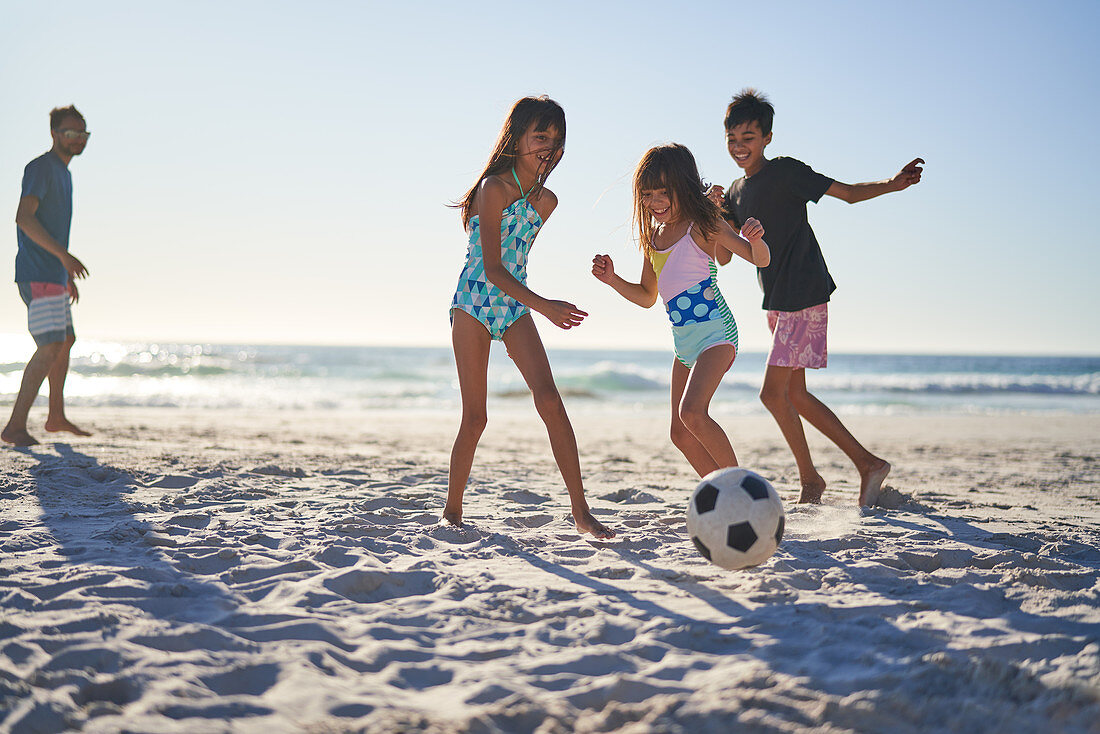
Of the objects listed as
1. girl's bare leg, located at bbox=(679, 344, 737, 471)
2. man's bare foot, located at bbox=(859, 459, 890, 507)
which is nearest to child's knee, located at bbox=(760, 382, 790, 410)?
man's bare foot, located at bbox=(859, 459, 890, 507)

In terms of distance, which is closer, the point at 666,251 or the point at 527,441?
the point at 666,251

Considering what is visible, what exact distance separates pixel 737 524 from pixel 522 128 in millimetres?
1945

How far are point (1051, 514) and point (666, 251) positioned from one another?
272cm

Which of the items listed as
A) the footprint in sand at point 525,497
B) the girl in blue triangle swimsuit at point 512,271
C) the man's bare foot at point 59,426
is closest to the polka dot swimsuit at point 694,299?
the girl in blue triangle swimsuit at point 512,271

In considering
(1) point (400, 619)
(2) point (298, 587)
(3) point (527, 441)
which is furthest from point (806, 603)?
(3) point (527, 441)

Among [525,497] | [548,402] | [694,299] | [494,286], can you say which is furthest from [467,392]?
[525,497]

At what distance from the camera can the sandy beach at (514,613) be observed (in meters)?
1.72

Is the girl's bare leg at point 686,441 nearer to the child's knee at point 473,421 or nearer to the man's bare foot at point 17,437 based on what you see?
the child's knee at point 473,421

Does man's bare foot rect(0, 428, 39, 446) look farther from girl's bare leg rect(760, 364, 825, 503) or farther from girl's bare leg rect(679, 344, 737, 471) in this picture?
girl's bare leg rect(760, 364, 825, 503)

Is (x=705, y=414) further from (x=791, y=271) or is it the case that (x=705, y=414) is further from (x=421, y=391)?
(x=421, y=391)

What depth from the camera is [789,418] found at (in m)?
4.27

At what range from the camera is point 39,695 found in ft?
5.83

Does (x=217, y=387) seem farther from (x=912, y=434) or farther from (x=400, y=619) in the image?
(x=400, y=619)

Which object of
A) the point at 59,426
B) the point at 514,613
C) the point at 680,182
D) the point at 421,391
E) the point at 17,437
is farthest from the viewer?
the point at 421,391
